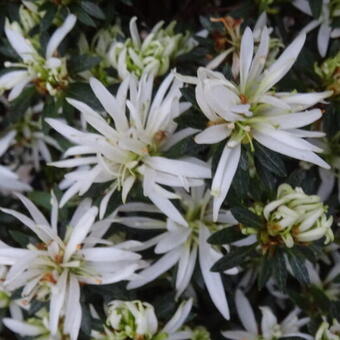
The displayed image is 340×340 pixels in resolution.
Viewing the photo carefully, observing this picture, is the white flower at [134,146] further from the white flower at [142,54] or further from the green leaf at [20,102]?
the green leaf at [20,102]

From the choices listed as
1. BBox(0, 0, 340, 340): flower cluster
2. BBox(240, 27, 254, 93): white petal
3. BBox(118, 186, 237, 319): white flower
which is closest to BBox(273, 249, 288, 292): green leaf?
BBox(0, 0, 340, 340): flower cluster

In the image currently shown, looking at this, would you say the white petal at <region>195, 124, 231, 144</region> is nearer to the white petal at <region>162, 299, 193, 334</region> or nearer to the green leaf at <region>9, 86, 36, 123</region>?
the white petal at <region>162, 299, 193, 334</region>

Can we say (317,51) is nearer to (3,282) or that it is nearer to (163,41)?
(163,41)

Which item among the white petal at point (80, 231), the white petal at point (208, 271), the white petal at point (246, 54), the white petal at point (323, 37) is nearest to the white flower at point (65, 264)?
the white petal at point (80, 231)

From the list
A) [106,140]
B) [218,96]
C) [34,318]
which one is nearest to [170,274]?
[34,318]

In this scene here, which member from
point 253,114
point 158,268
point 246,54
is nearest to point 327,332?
point 158,268

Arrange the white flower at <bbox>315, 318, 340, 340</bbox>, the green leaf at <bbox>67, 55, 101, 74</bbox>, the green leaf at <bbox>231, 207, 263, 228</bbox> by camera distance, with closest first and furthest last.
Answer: the green leaf at <bbox>231, 207, 263, 228</bbox>
the white flower at <bbox>315, 318, 340, 340</bbox>
the green leaf at <bbox>67, 55, 101, 74</bbox>
